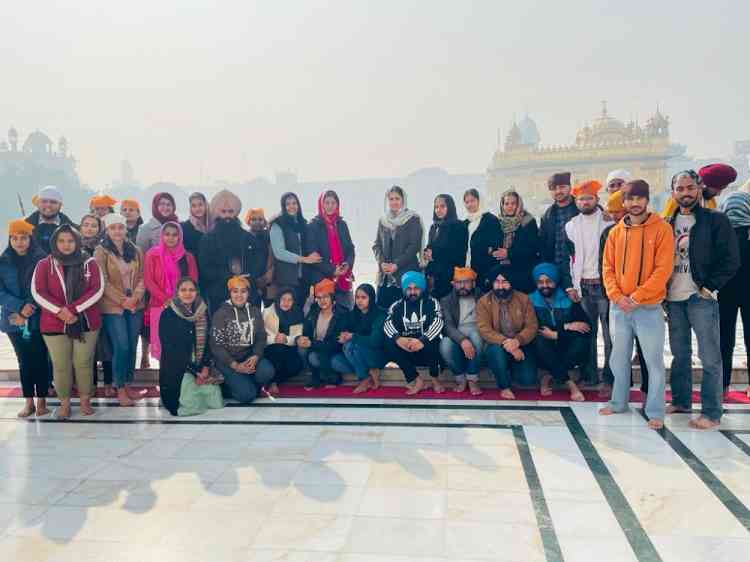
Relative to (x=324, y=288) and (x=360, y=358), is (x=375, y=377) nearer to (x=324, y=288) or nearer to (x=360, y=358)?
(x=360, y=358)

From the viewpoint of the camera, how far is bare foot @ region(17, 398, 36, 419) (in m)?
4.94

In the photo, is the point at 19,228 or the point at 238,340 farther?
the point at 238,340

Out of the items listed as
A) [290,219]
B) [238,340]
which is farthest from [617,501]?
[290,219]

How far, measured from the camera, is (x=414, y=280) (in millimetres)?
5270

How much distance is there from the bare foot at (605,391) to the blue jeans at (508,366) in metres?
0.54

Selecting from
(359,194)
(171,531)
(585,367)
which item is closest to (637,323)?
(585,367)

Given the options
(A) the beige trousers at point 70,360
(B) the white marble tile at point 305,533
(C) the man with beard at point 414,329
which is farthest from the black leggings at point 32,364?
(B) the white marble tile at point 305,533

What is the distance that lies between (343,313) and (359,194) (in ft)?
283

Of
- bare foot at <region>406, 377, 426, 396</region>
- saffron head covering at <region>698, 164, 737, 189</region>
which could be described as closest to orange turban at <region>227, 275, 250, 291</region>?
bare foot at <region>406, 377, 426, 396</region>

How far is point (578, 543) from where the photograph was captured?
273 centimetres

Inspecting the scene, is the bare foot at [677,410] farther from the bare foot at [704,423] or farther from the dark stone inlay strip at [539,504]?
the dark stone inlay strip at [539,504]

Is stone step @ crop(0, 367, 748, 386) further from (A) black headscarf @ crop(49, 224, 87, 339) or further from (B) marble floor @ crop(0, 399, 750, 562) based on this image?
(A) black headscarf @ crop(49, 224, 87, 339)

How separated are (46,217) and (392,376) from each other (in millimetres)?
3416

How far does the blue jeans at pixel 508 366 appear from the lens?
5082 millimetres
